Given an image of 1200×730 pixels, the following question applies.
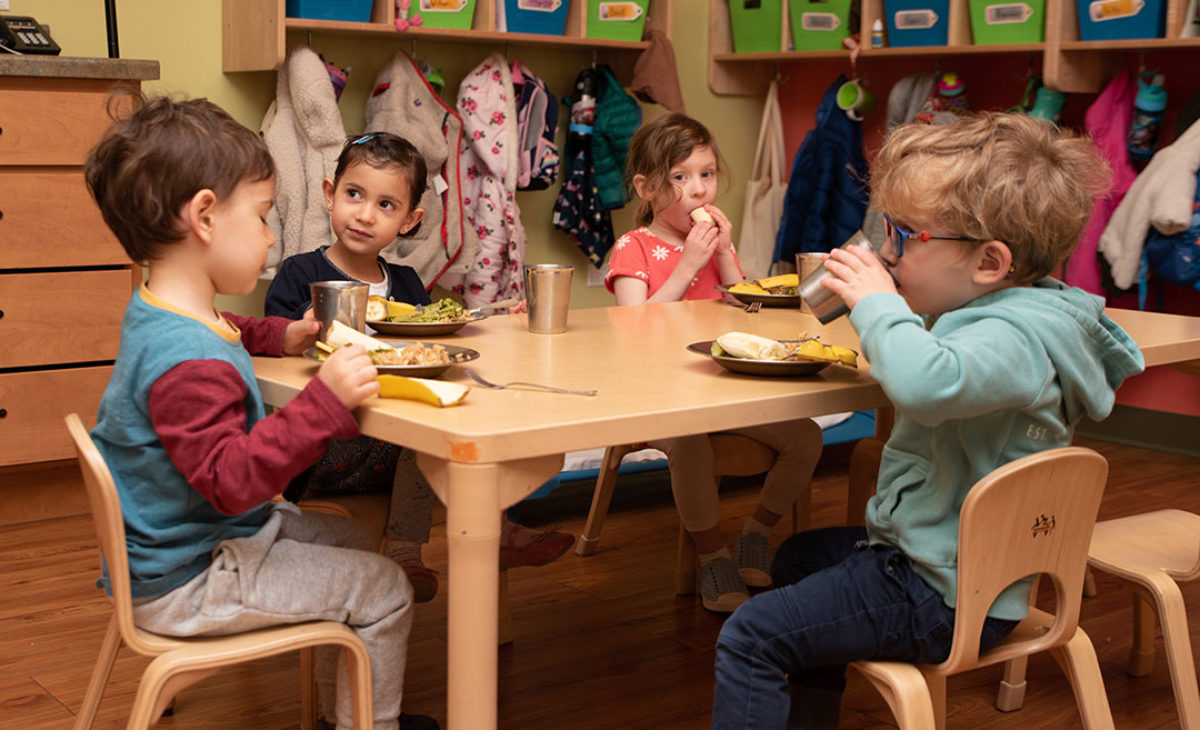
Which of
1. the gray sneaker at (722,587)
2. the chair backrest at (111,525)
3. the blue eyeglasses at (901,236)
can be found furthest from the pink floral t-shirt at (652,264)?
the chair backrest at (111,525)

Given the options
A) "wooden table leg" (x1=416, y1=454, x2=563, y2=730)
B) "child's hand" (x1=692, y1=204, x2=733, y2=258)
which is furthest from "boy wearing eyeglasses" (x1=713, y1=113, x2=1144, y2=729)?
"child's hand" (x1=692, y1=204, x2=733, y2=258)

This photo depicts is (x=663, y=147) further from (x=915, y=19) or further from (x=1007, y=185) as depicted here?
(x=915, y=19)

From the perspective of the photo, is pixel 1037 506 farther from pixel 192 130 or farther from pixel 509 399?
pixel 192 130

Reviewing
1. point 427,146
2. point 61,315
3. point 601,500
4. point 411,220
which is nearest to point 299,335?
point 411,220

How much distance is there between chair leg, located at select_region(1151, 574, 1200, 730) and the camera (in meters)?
1.71

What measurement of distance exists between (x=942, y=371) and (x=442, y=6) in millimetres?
2704

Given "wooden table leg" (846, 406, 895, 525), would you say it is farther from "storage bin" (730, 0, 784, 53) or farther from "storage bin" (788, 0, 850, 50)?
"storage bin" (730, 0, 784, 53)

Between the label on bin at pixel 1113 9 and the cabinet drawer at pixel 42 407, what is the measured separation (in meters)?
2.87

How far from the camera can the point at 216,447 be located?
1255 mm

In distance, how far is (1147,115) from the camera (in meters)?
3.54

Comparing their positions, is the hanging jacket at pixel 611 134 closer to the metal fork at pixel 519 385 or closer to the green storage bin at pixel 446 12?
the green storage bin at pixel 446 12

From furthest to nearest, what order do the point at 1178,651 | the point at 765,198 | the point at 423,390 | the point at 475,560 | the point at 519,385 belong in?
the point at 765,198, the point at 1178,651, the point at 519,385, the point at 423,390, the point at 475,560

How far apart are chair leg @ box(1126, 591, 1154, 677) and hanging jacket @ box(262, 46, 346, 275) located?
7.53 ft

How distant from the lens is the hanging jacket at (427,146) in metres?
3.63
